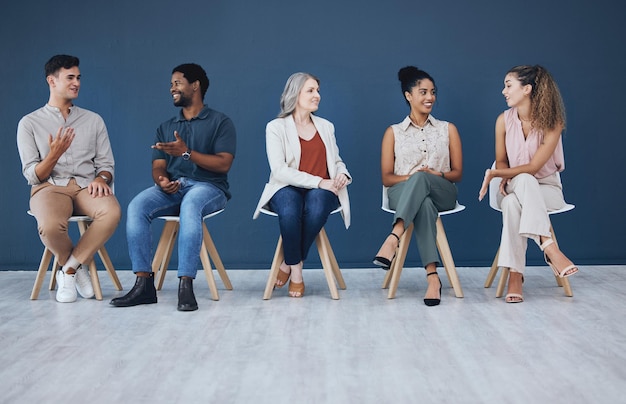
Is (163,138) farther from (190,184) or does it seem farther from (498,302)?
(498,302)

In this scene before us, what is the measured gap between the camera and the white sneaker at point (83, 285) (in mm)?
4293

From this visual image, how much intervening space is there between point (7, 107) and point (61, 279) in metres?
1.87

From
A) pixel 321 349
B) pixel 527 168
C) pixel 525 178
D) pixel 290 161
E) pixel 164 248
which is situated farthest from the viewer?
pixel 164 248

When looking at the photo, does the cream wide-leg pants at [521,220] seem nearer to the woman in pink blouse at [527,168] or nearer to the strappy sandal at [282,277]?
the woman in pink blouse at [527,168]

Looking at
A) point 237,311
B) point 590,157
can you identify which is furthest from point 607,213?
point 237,311

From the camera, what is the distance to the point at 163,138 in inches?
179

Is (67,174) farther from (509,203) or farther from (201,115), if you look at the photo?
(509,203)

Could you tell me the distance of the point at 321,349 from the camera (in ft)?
10.0

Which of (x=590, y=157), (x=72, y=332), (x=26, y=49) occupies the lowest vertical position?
(x=72, y=332)

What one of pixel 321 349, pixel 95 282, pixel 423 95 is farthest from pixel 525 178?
pixel 95 282

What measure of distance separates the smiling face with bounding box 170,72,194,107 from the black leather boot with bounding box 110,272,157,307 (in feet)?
3.47

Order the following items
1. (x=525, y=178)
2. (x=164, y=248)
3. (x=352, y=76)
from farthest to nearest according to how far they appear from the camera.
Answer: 1. (x=352, y=76)
2. (x=164, y=248)
3. (x=525, y=178)

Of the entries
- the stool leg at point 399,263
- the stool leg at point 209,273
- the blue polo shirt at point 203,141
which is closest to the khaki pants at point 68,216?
the blue polo shirt at point 203,141

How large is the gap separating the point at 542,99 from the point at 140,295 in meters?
2.45
